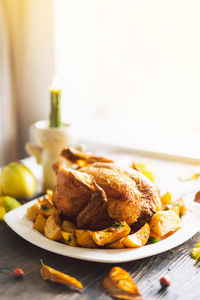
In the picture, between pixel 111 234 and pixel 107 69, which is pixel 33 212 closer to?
pixel 111 234

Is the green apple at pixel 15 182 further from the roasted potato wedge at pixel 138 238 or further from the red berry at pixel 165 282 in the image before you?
the red berry at pixel 165 282

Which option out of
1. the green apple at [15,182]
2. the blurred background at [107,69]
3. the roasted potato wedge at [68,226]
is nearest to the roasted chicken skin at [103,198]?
the roasted potato wedge at [68,226]

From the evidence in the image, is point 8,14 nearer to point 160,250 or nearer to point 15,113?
point 15,113

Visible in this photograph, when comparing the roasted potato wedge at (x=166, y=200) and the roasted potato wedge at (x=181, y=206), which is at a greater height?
the roasted potato wedge at (x=166, y=200)

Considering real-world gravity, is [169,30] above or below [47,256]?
above

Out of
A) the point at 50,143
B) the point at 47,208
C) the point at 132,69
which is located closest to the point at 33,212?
the point at 47,208

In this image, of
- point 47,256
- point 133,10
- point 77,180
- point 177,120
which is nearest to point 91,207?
point 77,180

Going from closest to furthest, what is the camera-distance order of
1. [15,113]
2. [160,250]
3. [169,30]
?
[160,250] → [169,30] → [15,113]

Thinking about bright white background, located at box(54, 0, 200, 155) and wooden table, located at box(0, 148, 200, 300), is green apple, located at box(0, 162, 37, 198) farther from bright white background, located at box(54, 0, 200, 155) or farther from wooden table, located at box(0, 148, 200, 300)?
bright white background, located at box(54, 0, 200, 155)
